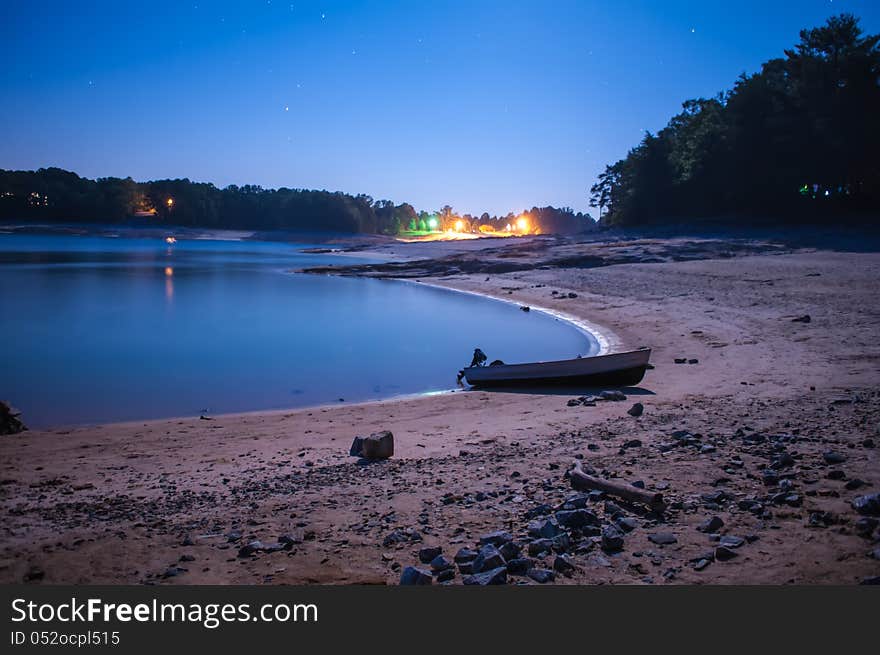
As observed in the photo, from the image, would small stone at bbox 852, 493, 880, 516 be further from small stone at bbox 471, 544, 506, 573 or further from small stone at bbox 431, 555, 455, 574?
small stone at bbox 431, 555, 455, 574

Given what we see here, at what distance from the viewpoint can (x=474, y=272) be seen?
4247 centimetres

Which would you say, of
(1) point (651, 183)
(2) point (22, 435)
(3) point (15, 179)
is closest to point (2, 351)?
(2) point (22, 435)

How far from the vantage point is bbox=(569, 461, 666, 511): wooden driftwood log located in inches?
190

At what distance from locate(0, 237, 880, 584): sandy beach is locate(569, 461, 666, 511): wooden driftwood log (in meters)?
0.11

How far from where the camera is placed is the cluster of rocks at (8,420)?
30.8 feet

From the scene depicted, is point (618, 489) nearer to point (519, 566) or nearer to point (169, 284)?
point (519, 566)

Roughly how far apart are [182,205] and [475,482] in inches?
6153

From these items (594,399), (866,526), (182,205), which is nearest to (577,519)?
(866,526)

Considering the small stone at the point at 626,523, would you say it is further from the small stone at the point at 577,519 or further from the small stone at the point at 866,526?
the small stone at the point at 866,526

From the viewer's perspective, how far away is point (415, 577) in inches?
152

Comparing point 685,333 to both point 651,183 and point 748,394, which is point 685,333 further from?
point 651,183

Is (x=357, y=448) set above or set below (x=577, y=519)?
below

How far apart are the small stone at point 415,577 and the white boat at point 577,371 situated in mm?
8688

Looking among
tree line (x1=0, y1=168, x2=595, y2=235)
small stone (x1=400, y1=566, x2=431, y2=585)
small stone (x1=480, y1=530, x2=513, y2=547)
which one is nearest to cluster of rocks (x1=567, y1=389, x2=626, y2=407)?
small stone (x1=480, y1=530, x2=513, y2=547)
